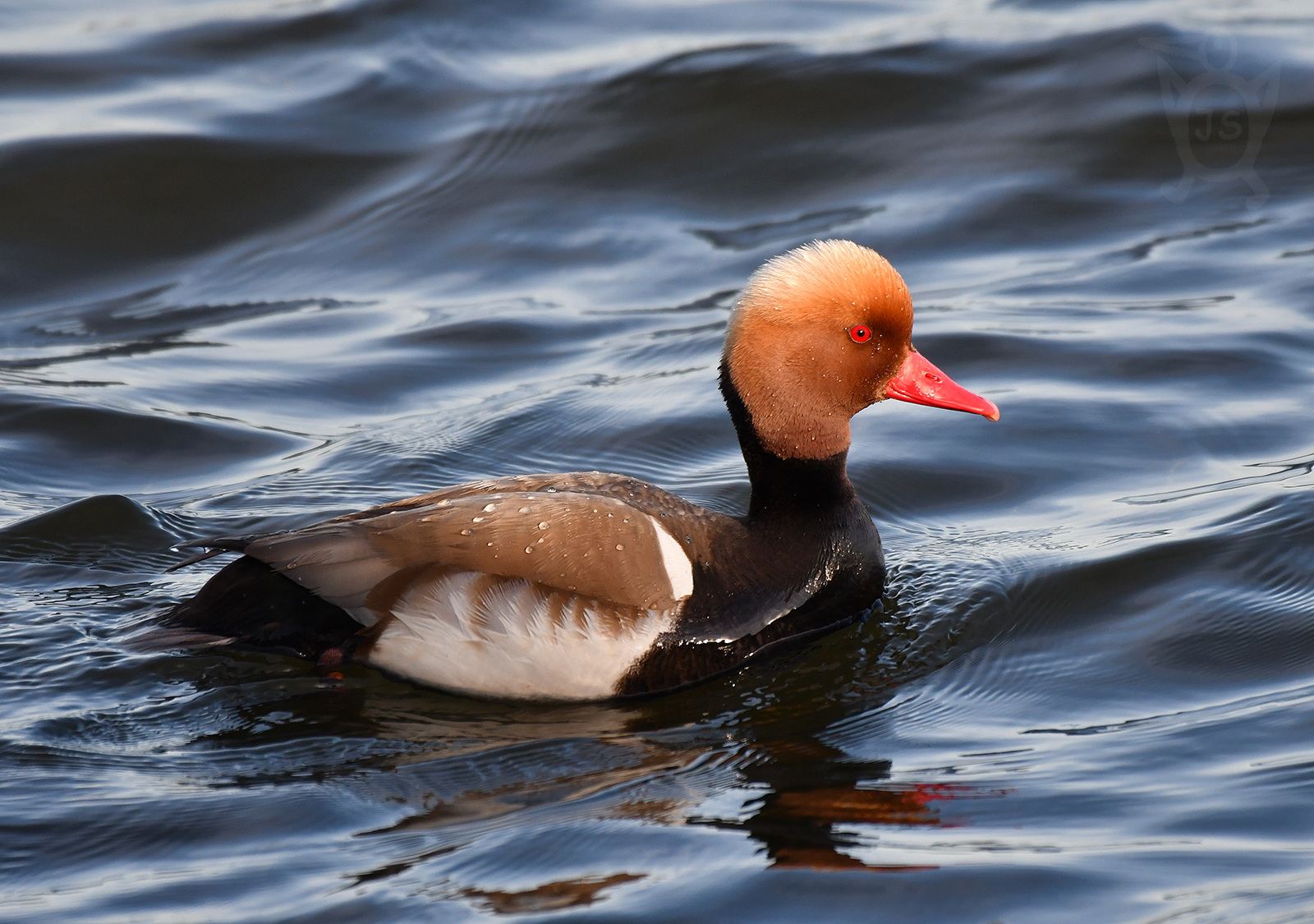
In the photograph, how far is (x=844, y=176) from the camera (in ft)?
34.2

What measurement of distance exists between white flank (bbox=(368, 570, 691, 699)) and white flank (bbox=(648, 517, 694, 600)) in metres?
0.15

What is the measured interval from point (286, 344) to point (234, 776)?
14.3ft

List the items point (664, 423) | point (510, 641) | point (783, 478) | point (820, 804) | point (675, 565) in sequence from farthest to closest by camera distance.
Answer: point (664, 423), point (783, 478), point (675, 565), point (510, 641), point (820, 804)

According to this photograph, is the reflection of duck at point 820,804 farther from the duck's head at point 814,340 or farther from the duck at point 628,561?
the duck's head at point 814,340

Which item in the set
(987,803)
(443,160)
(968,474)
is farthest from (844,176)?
(987,803)

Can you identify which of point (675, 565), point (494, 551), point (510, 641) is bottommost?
point (510, 641)

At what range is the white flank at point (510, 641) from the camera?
497 centimetres

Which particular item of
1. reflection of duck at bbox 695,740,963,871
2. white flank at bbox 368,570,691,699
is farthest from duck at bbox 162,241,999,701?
reflection of duck at bbox 695,740,963,871

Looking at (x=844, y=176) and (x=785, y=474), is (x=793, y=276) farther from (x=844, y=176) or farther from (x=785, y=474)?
(x=844, y=176)

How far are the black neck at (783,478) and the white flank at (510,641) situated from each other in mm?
714

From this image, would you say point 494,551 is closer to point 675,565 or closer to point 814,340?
point 675,565

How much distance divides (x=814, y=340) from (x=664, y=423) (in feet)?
7.53

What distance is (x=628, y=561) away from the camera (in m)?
5.06

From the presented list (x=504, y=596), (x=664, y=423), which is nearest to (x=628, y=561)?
(x=504, y=596)
